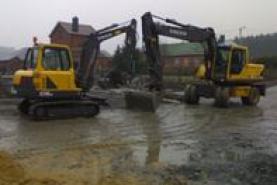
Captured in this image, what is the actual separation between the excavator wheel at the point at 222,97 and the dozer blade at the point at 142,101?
3143 millimetres

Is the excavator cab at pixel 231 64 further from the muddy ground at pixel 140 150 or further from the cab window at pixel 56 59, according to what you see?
the cab window at pixel 56 59

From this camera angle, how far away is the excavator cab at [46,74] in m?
15.5

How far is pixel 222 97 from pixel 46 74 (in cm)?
834

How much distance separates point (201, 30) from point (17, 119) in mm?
9346

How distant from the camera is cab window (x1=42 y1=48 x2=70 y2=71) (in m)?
15.8

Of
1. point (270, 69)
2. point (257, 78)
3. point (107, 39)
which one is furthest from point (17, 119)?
point (270, 69)

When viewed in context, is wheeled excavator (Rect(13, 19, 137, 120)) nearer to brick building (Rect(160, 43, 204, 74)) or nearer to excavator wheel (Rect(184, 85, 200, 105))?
excavator wheel (Rect(184, 85, 200, 105))

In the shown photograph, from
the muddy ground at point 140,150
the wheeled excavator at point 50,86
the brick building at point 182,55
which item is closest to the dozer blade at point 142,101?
the muddy ground at point 140,150

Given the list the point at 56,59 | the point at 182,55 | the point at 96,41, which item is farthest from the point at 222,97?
the point at 182,55

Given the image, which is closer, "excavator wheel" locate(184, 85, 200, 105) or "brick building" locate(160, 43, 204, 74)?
"excavator wheel" locate(184, 85, 200, 105)

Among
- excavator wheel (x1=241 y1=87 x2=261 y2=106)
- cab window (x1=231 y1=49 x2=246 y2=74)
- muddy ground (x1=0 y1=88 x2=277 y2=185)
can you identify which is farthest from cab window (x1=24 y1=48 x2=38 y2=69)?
excavator wheel (x1=241 y1=87 x2=261 y2=106)

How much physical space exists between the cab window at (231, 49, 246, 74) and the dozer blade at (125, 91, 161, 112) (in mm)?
4596

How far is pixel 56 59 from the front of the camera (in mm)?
16016

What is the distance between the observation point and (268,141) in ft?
43.3
